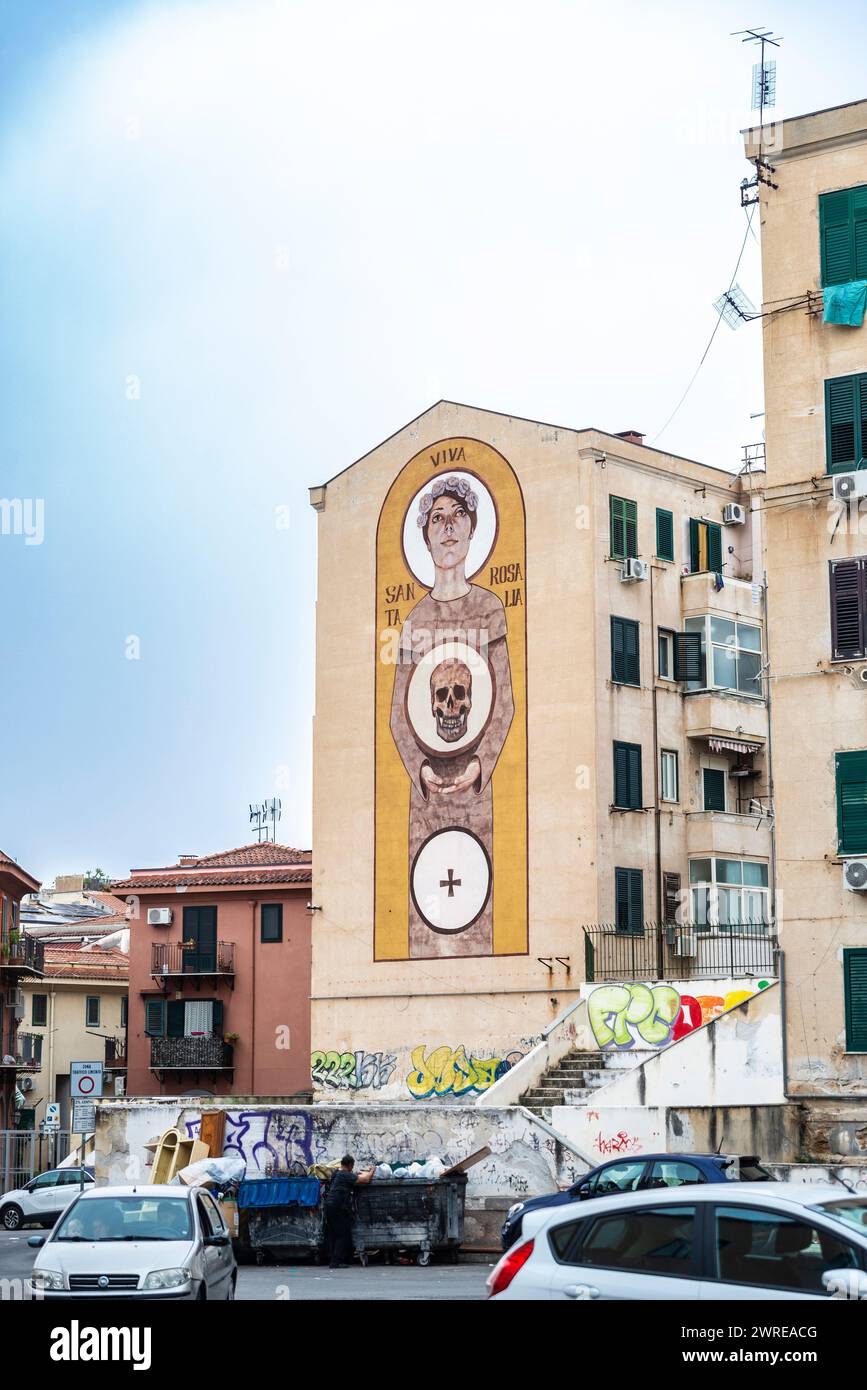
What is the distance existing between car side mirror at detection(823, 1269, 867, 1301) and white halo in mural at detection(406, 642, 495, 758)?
113 feet

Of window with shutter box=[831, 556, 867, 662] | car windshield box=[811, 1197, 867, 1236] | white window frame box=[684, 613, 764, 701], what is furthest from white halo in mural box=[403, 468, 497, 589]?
car windshield box=[811, 1197, 867, 1236]

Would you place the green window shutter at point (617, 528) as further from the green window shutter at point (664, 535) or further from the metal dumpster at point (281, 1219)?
the metal dumpster at point (281, 1219)

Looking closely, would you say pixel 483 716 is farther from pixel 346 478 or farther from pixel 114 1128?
pixel 114 1128

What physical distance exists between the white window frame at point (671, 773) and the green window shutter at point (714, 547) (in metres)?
5.05

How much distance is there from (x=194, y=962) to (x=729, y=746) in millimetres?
20864

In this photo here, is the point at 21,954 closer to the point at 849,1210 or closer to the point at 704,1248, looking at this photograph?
the point at 704,1248

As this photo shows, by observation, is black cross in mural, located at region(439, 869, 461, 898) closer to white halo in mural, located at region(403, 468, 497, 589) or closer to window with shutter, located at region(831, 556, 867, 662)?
white halo in mural, located at region(403, 468, 497, 589)

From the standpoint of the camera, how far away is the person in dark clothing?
2619 cm

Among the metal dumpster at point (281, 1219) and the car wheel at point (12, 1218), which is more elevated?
the metal dumpster at point (281, 1219)

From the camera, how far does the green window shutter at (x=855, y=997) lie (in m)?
28.4

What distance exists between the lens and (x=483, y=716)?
147 ft

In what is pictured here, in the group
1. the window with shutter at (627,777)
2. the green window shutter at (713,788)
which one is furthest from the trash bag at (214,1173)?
the green window shutter at (713,788)

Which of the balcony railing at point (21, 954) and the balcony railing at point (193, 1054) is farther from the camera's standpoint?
the balcony railing at point (21, 954)
